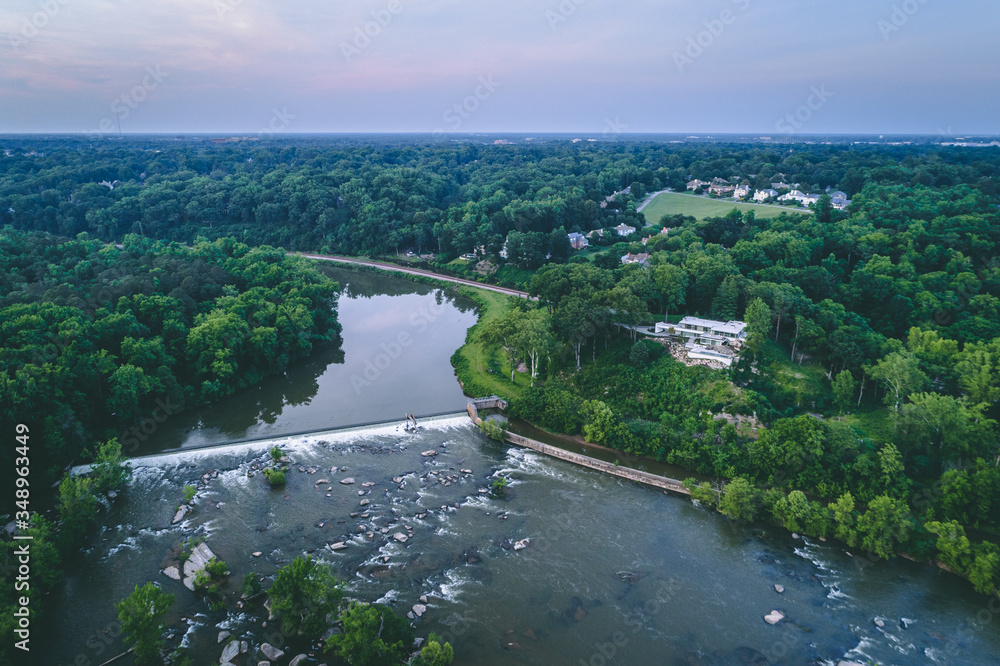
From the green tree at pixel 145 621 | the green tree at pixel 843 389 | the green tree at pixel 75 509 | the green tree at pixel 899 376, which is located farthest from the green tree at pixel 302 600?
the green tree at pixel 899 376

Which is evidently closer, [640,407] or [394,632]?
[394,632]

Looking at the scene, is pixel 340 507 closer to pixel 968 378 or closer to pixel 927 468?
pixel 927 468

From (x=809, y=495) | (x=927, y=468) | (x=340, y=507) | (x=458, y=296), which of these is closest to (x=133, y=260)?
(x=458, y=296)

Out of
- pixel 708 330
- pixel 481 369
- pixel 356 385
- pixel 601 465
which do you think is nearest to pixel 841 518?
pixel 601 465

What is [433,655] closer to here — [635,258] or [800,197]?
[635,258]

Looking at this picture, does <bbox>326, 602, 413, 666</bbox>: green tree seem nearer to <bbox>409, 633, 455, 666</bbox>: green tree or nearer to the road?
<bbox>409, 633, 455, 666</bbox>: green tree

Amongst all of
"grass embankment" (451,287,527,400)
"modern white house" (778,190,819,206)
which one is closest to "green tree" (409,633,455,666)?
"grass embankment" (451,287,527,400)
